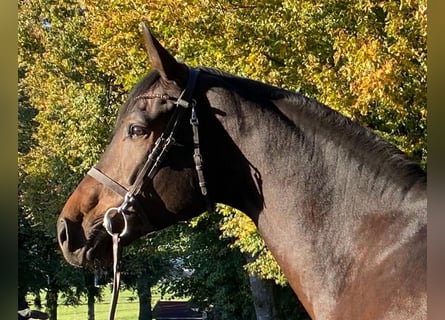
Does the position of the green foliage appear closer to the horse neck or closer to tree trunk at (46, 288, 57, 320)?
tree trunk at (46, 288, 57, 320)

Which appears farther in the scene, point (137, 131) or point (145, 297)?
point (145, 297)

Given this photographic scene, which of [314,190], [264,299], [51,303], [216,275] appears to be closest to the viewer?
[314,190]

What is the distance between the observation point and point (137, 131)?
255 cm

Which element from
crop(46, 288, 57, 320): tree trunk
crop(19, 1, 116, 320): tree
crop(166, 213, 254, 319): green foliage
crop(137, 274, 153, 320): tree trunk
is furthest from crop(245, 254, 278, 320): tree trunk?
crop(46, 288, 57, 320): tree trunk

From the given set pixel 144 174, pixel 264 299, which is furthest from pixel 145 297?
pixel 144 174

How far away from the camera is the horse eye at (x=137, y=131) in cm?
254

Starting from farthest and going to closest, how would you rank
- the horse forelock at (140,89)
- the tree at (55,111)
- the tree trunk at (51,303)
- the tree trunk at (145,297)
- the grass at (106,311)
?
1. the grass at (106,311)
2. the tree trunk at (51,303)
3. the tree trunk at (145,297)
4. the tree at (55,111)
5. the horse forelock at (140,89)

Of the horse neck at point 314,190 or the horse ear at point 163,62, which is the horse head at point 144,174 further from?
the horse neck at point 314,190

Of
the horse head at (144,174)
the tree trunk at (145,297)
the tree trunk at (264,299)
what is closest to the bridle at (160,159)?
the horse head at (144,174)

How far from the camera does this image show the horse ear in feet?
8.14

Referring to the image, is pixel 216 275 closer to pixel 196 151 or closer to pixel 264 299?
pixel 264 299

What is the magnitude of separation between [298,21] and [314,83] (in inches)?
51.6

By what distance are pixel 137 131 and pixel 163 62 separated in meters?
0.28
